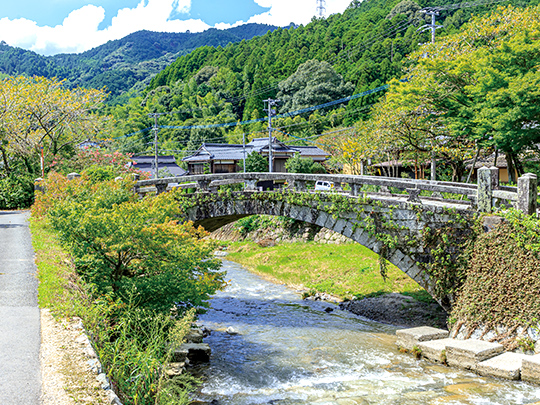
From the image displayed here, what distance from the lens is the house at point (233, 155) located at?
55781 mm

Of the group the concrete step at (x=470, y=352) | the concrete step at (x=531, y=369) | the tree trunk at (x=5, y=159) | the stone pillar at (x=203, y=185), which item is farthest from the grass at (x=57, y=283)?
the tree trunk at (x=5, y=159)

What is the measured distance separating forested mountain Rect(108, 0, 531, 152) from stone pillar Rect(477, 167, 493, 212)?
49.5 metres

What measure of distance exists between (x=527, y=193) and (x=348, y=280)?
9787 millimetres

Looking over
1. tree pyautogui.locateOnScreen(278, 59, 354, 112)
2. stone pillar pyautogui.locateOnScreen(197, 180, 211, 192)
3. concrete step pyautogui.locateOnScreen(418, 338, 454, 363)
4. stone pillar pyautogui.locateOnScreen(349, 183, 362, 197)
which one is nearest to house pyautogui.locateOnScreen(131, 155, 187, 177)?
tree pyautogui.locateOnScreen(278, 59, 354, 112)

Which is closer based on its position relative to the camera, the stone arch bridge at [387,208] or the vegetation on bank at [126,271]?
the vegetation on bank at [126,271]

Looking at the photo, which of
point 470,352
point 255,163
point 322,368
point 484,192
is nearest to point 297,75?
point 255,163

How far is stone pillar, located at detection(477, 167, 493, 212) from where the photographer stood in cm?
1279

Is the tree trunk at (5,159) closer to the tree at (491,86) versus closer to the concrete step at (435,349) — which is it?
the tree at (491,86)

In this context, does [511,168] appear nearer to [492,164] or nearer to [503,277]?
[492,164]

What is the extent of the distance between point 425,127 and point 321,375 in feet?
59.4

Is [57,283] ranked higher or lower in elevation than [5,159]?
lower

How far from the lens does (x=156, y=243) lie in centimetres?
1055

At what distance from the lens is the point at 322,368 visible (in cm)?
1162

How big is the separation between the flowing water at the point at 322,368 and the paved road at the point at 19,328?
3831 mm
